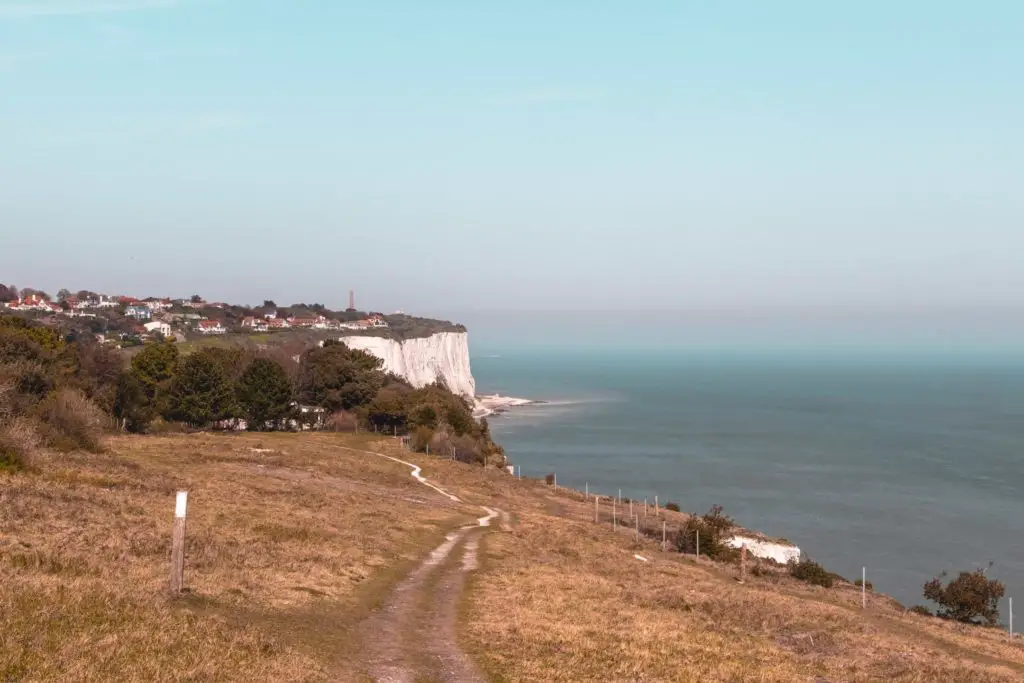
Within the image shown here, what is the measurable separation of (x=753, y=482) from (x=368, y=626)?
100190mm

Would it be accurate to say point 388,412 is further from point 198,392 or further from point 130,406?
point 130,406

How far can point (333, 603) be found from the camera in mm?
18516

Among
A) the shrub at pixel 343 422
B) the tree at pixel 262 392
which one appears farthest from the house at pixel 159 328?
the tree at pixel 262 392

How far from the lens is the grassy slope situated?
1288 centimetres

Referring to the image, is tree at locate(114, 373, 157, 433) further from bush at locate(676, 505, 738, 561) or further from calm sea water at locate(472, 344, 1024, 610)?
calm sea water at locate(472, 344, 1024, 610)

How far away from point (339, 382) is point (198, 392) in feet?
63.2

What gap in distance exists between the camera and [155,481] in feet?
111

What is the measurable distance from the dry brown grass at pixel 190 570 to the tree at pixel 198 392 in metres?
41.4

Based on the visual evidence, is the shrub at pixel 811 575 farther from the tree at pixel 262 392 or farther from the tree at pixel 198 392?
the tree at pixel 262 392

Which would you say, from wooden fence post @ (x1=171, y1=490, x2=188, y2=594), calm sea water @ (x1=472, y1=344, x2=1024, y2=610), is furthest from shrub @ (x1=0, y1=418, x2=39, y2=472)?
calm sea water @ (x1=472, y1=344, x2=1024, y2=610)

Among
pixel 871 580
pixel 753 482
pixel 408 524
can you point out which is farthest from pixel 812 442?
pixel 408 524

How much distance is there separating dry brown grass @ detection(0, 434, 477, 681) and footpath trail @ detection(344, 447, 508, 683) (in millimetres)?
549

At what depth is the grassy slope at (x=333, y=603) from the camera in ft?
42.3

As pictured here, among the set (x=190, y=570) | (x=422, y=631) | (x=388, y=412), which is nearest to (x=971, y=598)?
(x=422, y=631)
